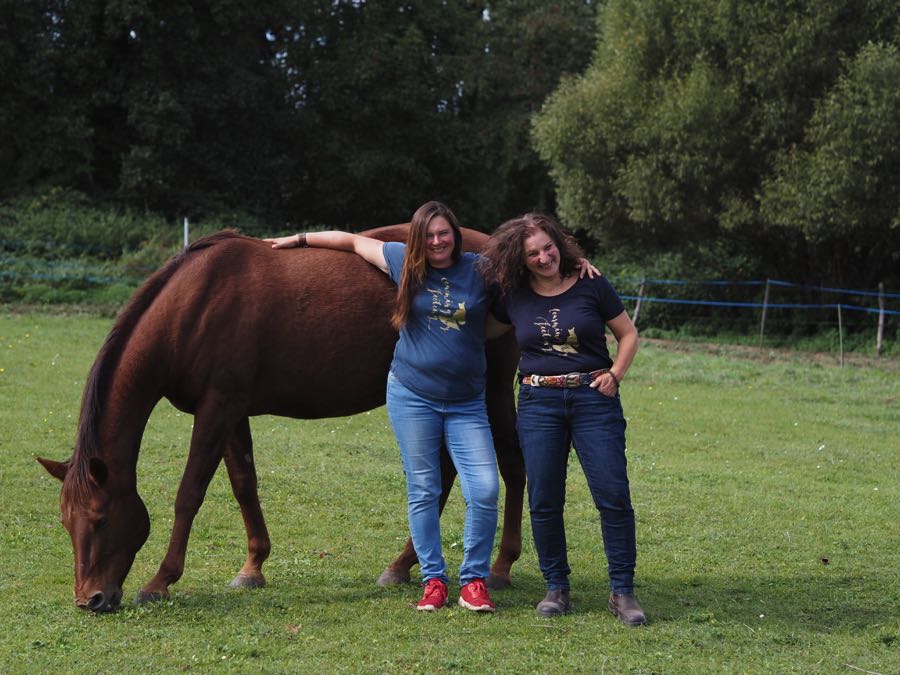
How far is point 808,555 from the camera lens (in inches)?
263

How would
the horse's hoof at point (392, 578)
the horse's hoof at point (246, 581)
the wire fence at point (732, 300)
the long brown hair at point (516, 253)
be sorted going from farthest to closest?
the wire fence at point (732, 300) → the horse's hoof at point (392, 578) → the horse's hoof at point (246, 581) → the long brown hair at point (516, 253)

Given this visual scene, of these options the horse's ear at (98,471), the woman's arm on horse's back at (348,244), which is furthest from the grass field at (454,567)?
the woman's arm on horse's back at (348,244)

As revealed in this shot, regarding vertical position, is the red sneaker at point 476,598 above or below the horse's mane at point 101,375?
below

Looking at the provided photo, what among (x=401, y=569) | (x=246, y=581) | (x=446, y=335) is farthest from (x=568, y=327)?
(x=246, y=581)

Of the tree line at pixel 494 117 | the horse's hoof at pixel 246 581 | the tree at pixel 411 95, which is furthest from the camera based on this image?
the tree at pixel 411 95

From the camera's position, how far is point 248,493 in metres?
5.80

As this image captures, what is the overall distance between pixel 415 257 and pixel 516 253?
0.50 meters

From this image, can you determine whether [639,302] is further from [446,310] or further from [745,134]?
[446,310]

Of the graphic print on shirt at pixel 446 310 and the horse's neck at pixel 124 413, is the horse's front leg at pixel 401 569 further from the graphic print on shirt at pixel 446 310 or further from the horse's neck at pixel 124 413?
the horse's neck at pixel 124 413

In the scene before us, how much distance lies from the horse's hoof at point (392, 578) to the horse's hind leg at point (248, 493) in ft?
2.14

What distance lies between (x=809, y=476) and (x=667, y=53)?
15.5 m

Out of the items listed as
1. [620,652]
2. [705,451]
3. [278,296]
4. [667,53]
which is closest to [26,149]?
[667,53]

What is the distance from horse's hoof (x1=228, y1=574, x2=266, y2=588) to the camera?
5633 mm

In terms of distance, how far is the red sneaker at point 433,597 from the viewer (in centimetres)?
519
